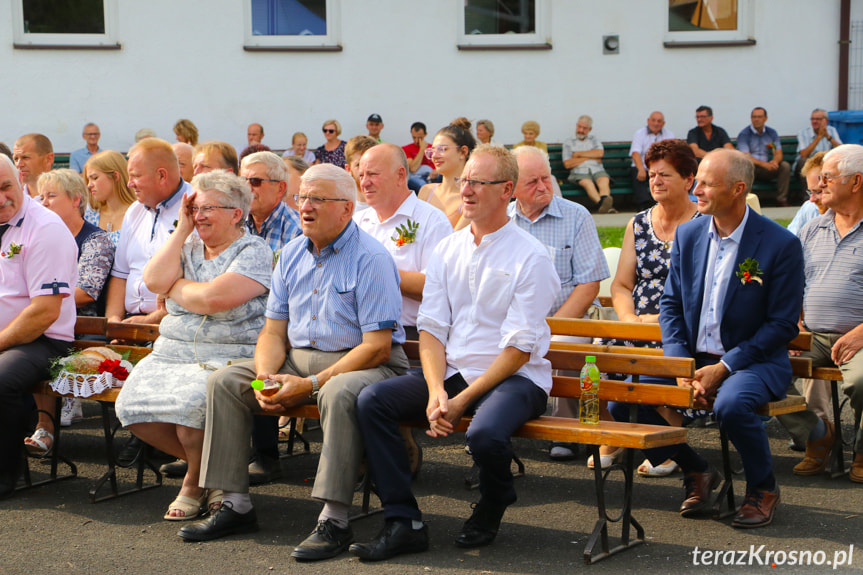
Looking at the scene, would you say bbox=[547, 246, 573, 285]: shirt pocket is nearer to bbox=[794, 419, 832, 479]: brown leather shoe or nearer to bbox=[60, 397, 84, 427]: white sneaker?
bbox=[794, 419, 832, 479]: brown leather shoe

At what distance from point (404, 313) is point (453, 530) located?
5.25ft

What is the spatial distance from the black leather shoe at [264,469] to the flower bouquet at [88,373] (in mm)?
874

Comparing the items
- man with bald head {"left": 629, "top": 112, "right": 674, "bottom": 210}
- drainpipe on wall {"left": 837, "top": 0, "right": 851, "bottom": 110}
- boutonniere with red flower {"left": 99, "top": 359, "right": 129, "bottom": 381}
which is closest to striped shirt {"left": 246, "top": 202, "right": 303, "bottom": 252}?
boutonniere with red flower {"left": 99, "top": 359, "right": 129, "bottom": 381}

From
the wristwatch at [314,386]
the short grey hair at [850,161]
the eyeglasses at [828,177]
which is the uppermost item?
the short grey hair at [850,161]

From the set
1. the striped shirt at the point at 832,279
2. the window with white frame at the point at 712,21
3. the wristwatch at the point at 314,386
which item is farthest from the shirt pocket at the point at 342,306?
the window with white frame at the point at 712,21

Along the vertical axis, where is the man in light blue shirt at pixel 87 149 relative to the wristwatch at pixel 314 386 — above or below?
above

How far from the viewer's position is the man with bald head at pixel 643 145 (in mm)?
16672

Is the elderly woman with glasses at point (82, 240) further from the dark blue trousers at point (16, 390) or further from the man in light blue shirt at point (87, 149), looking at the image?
the man in light blue shirt at point (87, 149)

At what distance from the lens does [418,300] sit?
6.29m

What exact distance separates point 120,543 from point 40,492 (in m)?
1.14

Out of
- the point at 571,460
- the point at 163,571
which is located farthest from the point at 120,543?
the point at 571,460

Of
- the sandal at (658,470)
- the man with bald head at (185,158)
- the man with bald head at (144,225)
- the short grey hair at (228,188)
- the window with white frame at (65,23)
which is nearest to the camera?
the short grey hair at (228,188)

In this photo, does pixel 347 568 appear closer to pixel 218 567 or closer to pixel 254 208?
pixel 218 567

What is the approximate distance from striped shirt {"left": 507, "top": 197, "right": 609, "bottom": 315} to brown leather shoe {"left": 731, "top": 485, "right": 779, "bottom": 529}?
185 centimetres
